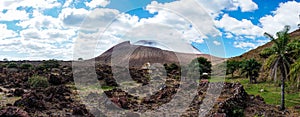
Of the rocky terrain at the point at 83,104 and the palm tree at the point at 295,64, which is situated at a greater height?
the palm tree at the point at 295,64

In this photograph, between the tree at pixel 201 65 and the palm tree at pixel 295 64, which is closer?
the palm tree at pixel 295 64

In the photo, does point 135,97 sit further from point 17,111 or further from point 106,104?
point 17,111

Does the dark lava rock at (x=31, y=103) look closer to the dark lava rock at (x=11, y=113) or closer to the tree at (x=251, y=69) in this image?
the dark lava rock at (x=11, y=113)

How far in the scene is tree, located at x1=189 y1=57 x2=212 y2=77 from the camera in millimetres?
64900

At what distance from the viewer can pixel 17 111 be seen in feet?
64.8

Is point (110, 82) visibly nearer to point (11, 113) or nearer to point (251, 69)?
point (11, 113)

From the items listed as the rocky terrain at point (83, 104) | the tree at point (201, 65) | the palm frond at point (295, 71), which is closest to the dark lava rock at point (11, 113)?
the rocky terrain at point (83, 104)

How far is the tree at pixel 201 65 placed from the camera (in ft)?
213

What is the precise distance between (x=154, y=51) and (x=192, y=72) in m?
51.5

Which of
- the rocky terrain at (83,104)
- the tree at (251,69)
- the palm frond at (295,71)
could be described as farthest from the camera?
the tree at (251,69)

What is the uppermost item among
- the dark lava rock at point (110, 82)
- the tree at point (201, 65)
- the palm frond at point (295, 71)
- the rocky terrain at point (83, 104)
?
the tree at point (201, 65)

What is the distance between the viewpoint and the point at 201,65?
70875mm

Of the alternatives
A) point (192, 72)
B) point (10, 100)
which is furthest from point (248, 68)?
point (10, 100)

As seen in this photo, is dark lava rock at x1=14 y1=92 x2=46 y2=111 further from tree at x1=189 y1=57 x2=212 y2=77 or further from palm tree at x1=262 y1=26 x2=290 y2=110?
tree at x1=189 y1=57 x2=212 y2=77
